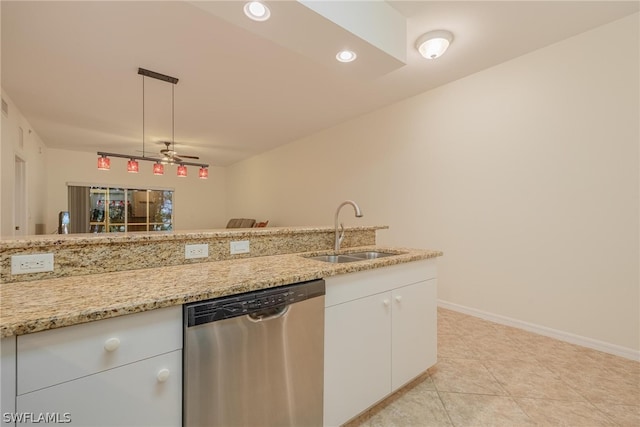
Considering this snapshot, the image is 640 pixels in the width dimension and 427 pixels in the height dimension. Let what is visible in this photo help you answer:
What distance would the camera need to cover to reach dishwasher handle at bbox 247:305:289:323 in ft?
→ 3.85

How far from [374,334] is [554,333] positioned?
2.16 m

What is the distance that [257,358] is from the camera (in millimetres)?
1188

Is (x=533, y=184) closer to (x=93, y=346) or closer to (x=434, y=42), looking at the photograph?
(x=434, y=42)

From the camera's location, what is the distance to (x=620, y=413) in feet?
5.47

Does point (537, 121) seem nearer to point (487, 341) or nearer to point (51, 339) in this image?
point (487, 341)

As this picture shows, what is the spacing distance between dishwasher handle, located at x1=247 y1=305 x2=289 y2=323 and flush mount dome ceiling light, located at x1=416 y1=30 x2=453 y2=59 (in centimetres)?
249

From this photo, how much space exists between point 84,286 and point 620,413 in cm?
285

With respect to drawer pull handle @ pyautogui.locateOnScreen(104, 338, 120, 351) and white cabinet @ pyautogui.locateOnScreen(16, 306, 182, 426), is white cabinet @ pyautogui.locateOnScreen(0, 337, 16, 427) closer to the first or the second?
white cabinet @ pyautogui.locateOnScreen(16, 306, 182, 426)

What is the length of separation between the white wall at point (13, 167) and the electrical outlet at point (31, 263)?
3102mm

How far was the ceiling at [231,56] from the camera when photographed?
81.2 inches

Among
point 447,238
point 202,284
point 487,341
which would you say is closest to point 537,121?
point 447,238

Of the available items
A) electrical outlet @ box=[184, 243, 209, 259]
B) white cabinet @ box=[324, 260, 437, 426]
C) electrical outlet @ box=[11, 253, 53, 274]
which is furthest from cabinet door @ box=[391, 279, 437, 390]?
electrical outlet @ box=[11, 253, 53, 274]

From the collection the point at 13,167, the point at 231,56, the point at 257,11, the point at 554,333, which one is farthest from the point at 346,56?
the point at 13,167

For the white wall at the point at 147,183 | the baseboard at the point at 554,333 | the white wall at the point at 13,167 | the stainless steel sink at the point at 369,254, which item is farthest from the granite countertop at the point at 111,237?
the white wall at the point at 147,183
